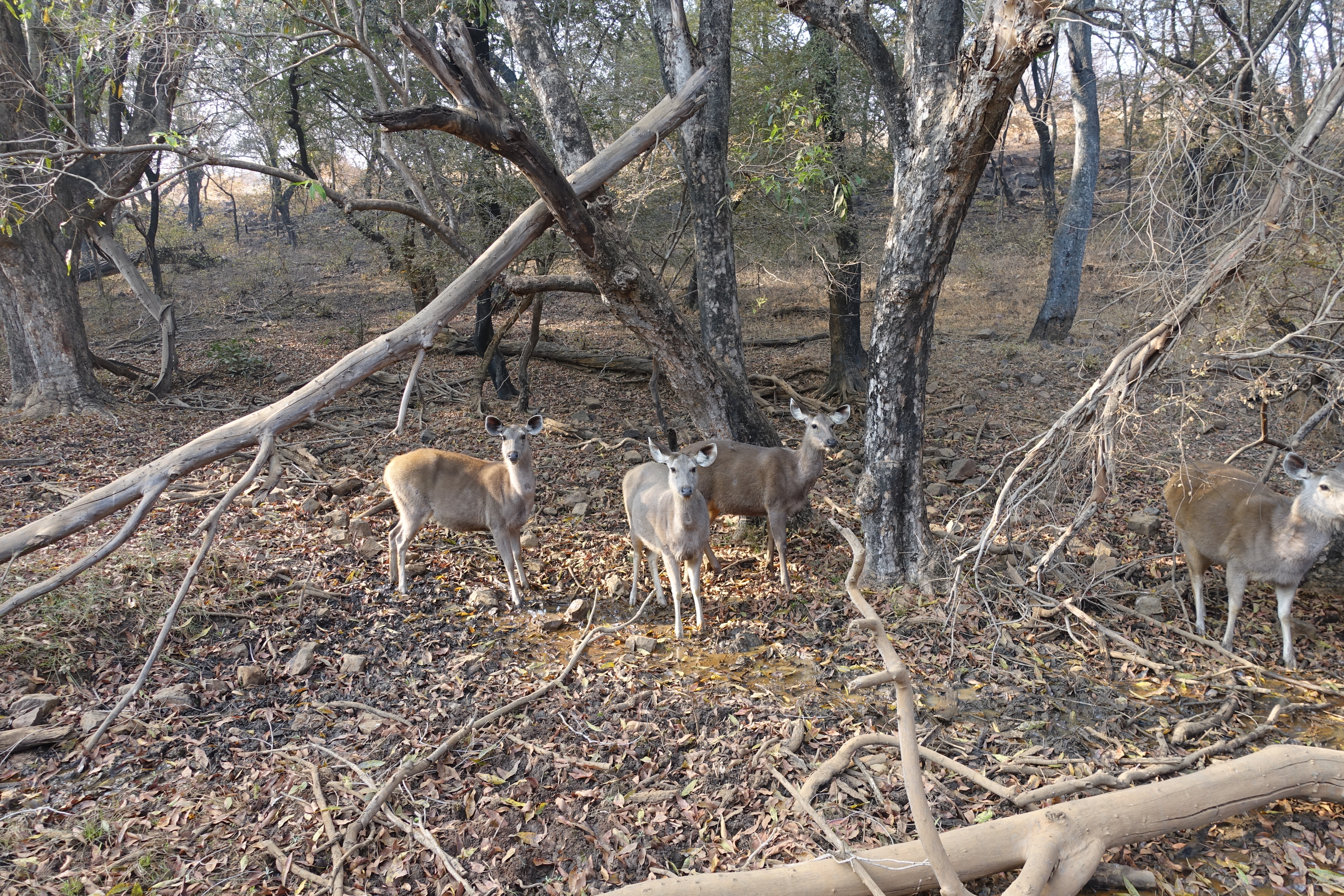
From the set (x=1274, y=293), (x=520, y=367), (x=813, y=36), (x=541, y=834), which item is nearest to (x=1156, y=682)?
(x=1274, y=293)

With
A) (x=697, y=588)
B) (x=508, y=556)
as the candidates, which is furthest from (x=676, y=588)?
(x=508, y=556)

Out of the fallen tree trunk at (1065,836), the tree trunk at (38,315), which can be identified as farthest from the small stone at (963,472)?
the tree trunk at (38,315)

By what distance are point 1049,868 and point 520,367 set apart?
9062 millimetres

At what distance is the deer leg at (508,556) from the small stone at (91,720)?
307 centimetres

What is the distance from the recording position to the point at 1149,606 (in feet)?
22.9

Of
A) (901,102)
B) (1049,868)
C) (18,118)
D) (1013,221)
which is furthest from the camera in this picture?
(1013,221)

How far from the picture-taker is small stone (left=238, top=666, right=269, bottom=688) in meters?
5.70

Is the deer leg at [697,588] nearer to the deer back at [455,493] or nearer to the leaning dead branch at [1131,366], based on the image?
the deer back at [455,493]

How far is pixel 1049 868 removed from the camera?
160 inches

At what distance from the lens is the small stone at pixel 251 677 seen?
224 inches

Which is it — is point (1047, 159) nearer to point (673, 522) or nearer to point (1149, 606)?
point (1149, 606)

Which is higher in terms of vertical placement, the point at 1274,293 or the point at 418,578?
the point at 1274,293

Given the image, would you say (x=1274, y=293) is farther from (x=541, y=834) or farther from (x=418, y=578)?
(x=418, y=578)

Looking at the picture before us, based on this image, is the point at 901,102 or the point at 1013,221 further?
the point at 1013,221
